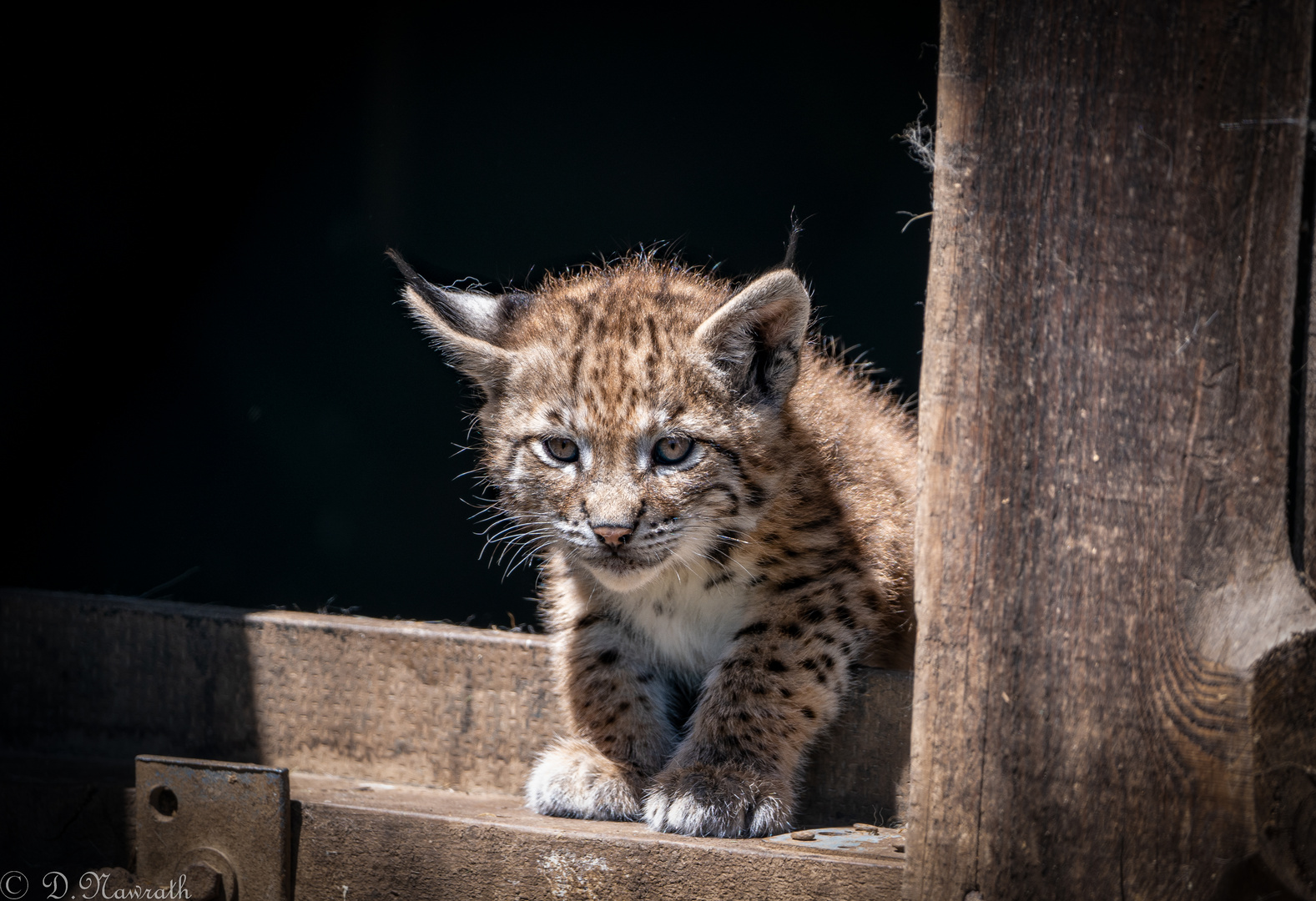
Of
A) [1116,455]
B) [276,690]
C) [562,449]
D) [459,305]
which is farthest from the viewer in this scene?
[276,690]

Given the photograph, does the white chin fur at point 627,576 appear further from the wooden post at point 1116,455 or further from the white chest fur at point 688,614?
the wooden post at point 1116,455

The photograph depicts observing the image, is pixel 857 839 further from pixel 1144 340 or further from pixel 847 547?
pixel 1144 340

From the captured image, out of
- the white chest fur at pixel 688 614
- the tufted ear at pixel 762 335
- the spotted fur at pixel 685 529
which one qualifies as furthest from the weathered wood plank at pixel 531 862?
the tufted ear at pixel 762 335

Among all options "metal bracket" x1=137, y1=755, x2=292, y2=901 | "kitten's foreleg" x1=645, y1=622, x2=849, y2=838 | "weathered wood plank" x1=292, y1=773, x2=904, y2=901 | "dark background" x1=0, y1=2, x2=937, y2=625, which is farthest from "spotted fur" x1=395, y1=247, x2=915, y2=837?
"dark background" x1=0, y1=2, x2=937, y2=625

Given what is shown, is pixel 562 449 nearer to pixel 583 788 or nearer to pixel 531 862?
pixel 583 788

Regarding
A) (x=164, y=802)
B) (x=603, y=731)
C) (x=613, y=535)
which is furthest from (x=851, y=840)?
(x=164, y=802)

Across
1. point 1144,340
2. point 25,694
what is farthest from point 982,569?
point 25,694
